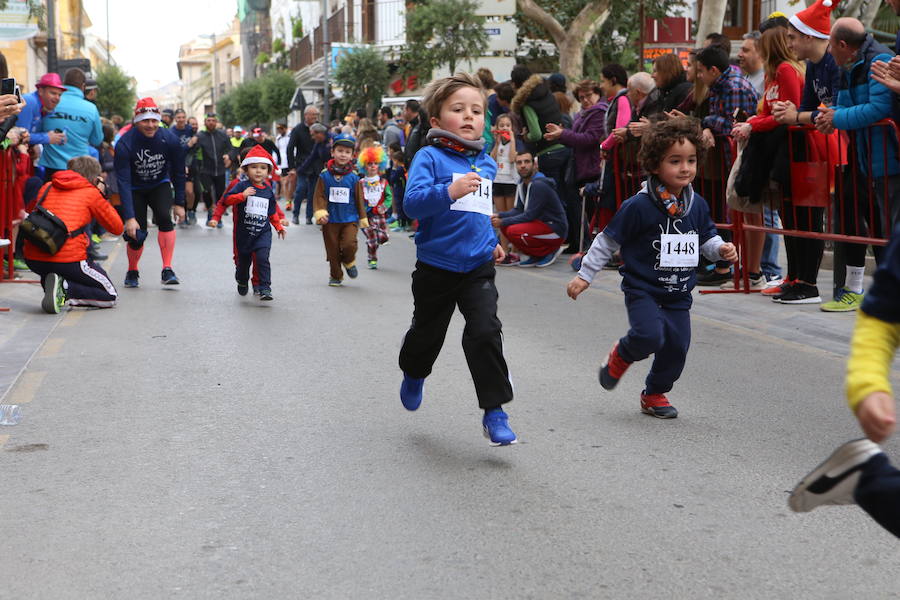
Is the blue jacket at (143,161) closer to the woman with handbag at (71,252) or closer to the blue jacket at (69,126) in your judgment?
the woman with handbag at (71,252)

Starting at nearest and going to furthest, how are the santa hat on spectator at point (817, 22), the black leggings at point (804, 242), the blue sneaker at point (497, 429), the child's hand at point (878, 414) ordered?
1. the child's hand at point (878, 414)
2. the blue sneaker at point (497, 429)
3. the santa hat on spectator at point (817, 22)
4. the black leggings at point (804, 242)

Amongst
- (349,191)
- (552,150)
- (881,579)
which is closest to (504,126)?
(552,150)

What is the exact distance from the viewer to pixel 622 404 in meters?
6.33

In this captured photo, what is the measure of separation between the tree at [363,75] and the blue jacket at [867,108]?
32.9m

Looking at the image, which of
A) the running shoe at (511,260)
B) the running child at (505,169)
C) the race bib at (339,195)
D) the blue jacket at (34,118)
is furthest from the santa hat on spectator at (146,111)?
the running shoe at (511,260)

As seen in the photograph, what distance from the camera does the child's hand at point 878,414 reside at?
7.90 feet

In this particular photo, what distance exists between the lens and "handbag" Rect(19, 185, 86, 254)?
9945 mm

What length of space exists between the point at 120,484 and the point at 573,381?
2.95 m

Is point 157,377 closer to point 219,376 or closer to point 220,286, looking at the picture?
point 219,376

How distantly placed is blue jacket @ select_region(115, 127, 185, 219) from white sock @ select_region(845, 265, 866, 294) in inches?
253

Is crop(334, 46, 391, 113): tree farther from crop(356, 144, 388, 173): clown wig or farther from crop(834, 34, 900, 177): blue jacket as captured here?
crop(834, 34, 900, 177): blue jacket

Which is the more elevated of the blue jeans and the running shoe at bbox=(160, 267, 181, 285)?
the blue jeans

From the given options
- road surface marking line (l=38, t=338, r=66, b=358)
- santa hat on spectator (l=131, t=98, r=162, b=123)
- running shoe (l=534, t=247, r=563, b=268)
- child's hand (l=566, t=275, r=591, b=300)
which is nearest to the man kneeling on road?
running shoe (l=534, t=247, r=563, b=268)

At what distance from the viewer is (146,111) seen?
11.7 metres
